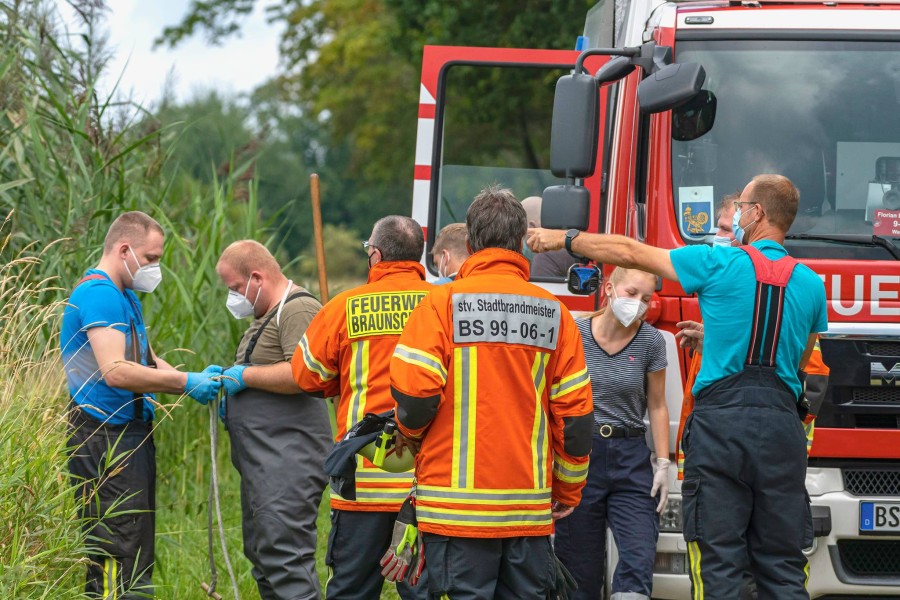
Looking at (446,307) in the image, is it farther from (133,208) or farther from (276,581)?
(133,208)

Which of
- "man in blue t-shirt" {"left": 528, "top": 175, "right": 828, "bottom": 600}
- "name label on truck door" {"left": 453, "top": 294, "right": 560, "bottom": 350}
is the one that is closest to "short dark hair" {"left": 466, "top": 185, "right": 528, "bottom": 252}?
"name label on truck door" {"left": 453, "top": 294, "right": 560, "bottom": 350}

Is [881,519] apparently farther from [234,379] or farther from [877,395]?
[234,379]

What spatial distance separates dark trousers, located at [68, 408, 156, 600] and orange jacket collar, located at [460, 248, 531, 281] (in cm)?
187

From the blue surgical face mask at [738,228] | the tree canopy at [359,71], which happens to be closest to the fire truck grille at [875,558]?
the blue surgical face mask at [738,228]

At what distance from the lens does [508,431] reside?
3.95 m

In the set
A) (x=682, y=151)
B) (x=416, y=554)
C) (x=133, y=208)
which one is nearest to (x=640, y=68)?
(x=682, y=151)

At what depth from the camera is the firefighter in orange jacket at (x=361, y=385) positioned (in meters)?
4.65

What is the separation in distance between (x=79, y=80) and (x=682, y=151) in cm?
428

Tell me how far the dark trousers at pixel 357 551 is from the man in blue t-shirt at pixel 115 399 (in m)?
0.95

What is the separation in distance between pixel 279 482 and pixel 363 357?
1.09 m

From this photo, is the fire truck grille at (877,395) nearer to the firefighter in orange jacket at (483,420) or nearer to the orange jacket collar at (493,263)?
the firefighter in orange jacket at (483,420)

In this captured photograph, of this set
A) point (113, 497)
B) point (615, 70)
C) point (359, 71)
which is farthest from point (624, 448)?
point (359, 71)

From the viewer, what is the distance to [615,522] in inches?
205

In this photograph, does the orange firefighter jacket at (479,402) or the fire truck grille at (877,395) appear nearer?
the orange firefighter jacket at (479,402)
